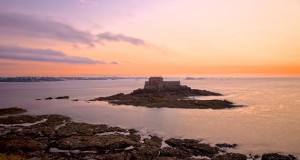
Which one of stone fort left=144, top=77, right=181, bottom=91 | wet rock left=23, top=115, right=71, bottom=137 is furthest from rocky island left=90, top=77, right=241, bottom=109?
wet rock left=23, top=115, right=71, bottom=137

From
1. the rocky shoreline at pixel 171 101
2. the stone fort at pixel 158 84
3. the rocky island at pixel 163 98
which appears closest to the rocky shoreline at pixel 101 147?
the rocky shoreline at pixel 171 101

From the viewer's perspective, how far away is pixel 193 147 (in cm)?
2948

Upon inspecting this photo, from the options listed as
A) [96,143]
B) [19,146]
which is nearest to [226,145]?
[96,143]

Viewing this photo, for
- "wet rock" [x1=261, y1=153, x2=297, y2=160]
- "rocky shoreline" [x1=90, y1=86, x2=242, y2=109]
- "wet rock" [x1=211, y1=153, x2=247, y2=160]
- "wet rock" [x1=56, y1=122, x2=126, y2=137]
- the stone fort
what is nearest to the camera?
"wet rock" [x1=211, y1=153, x2=247, y2=160]

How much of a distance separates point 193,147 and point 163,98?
49.9 metres

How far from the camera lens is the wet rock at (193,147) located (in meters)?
27.7

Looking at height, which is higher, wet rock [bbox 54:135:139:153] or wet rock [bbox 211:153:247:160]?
wet rock [bbox 54:135:139:153]

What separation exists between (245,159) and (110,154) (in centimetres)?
1308

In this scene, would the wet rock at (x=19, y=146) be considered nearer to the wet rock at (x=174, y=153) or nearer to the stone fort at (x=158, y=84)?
the wet rock at (x=174, y=153)

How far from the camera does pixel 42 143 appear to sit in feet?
102

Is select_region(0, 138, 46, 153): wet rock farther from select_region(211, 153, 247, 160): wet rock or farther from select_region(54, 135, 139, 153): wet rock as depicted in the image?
select_region(211, 153, 247, 160): wet rock

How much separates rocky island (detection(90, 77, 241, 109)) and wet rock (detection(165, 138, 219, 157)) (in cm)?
3421

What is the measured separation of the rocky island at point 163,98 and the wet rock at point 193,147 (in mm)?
34207

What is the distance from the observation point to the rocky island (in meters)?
68.6
